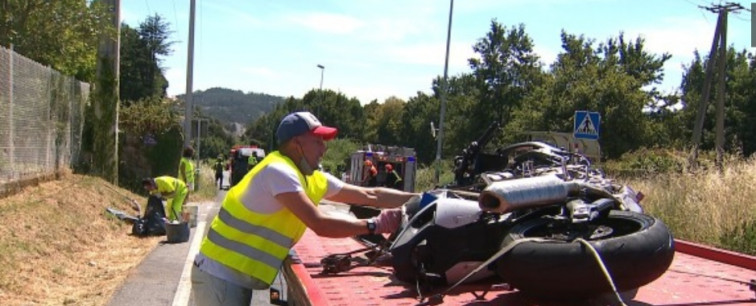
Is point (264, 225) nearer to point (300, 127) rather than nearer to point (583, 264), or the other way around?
point (300, 127)

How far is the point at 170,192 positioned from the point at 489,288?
1081cm

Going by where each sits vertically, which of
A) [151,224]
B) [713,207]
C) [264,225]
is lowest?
[151,224]

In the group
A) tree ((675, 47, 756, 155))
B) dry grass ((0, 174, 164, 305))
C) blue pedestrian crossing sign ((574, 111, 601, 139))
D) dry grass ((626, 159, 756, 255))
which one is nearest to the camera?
dry grass ((0, 174, 164, 305))

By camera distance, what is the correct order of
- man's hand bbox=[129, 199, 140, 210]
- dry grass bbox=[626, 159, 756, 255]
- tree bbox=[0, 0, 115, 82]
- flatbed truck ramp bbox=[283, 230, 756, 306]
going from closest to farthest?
flatbed truck ramp bbox=[283, 230, 756, 306] → dry grass bbox=[626, 159, 756, 255] → tree bbox=[0, 0, 115, 82] → man's hand bbox=[129, 199, 140, 210]

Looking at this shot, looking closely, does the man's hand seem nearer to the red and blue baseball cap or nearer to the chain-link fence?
the chain-link fence

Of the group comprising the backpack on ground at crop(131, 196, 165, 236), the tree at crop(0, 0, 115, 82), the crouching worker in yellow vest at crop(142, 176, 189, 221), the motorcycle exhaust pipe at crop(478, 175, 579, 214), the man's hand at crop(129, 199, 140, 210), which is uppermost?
the tree at crop(0, 0, 115, 82)

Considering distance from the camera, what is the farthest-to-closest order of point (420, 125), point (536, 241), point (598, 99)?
point (420, 125) → point (598, 99) → point (536, 241)

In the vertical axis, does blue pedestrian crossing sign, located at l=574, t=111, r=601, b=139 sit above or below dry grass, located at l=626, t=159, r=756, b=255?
above

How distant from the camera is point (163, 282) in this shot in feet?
27.8

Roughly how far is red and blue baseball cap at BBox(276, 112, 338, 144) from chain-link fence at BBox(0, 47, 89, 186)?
27.3 feet

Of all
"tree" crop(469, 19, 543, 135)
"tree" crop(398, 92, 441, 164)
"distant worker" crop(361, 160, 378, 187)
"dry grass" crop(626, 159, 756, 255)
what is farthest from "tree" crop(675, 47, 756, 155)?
"tree" crop(398, 92, 441, 164)

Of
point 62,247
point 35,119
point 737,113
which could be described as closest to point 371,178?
point 35,119

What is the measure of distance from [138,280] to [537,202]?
6.51 metres

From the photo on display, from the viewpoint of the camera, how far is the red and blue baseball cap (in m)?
3.57
